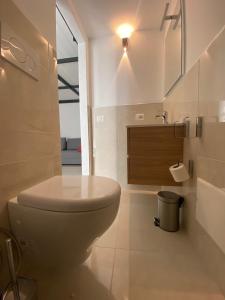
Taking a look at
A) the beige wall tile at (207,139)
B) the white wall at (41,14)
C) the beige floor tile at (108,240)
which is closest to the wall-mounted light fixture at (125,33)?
the white wall at (41,14)

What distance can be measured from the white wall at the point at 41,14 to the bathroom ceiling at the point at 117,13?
72 centimetres

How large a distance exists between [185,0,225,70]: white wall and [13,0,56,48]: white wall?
0.98m

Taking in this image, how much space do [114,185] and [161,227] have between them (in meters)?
0.79

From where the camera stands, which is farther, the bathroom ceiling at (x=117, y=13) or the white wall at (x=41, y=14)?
the bathroom ceiling at (x=117, y=13)

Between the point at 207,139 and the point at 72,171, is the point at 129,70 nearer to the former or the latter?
the point at 207,139

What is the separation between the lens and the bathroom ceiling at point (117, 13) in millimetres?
1633

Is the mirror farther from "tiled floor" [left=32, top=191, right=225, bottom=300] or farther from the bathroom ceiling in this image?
"tiled floor" [left=32, top=191, right=225, bottom=300]

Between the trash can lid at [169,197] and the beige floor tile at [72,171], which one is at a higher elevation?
the trash can lid at [169,197]

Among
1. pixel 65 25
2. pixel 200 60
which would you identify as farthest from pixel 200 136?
pixel 65 25

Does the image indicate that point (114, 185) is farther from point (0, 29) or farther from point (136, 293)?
point (0, 29)

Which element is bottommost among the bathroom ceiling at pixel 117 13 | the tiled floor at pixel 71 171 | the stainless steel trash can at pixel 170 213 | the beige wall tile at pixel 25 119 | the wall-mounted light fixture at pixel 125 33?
the tiled floor at pixel 71 171

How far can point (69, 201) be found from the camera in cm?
60

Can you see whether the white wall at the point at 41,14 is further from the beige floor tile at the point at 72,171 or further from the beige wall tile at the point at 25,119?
the beige floor tile at the point at 72,171

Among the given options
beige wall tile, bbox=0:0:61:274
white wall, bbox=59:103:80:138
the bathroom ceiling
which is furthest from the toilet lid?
white wall, bbox=59:103:80:138
